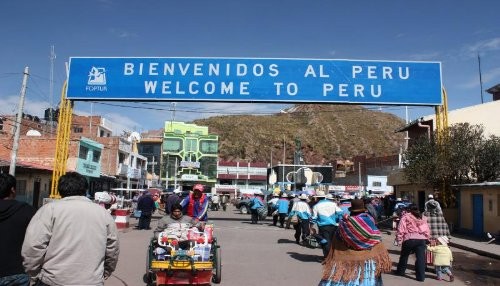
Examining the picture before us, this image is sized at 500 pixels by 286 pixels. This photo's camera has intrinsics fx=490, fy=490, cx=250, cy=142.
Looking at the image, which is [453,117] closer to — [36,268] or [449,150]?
[449,150]

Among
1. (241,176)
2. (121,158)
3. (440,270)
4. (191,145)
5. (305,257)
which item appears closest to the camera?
(440,270)

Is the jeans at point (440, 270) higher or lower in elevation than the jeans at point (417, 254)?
lower

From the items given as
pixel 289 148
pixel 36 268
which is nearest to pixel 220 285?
pixel 36 268

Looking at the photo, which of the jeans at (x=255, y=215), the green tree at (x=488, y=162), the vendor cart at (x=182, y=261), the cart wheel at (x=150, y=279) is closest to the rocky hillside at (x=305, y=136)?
the jeans at (x=255, y=215)

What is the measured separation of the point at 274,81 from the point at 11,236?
17.3m

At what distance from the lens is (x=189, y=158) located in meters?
86.2

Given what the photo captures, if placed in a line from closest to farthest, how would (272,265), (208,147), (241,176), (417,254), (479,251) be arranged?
1. (417,254)
2. (272,265)
3. (479,251)
4. (208,147)
5. (241,176)

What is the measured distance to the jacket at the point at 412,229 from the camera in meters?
9.95

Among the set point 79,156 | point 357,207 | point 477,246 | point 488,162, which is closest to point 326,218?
point 357,207

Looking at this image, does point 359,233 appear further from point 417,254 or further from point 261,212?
point 261,212

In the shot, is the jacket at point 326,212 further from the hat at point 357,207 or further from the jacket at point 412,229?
the hat at point 357,207

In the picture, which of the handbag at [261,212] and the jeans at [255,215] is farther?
the handbag at [261,212]

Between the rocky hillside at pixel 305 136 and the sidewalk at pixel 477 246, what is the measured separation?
116992 millimetres

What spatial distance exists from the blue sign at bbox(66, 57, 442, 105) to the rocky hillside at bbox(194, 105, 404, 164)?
115m
